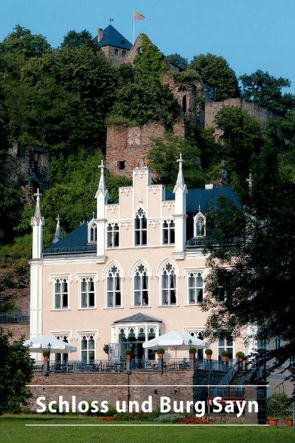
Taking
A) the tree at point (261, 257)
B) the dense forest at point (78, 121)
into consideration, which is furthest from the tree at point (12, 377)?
the dense forest at point (78, 121)

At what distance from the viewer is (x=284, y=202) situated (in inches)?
1373

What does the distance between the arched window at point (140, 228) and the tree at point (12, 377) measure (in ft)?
76.7

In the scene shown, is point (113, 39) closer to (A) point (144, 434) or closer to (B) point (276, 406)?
(B) point (276, 406)

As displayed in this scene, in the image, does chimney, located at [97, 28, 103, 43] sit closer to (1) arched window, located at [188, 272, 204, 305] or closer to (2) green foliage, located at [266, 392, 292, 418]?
(1) arched window, located at [188, 272, 204, 305]

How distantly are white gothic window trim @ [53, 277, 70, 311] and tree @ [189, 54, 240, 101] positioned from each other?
216ft

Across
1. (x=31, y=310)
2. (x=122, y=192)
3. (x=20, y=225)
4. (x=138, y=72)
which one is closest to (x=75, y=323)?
(x=31, y=310)

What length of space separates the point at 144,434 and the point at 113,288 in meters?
29.4

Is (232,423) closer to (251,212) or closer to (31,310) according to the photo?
(251,212)

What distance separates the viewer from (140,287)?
213 feet

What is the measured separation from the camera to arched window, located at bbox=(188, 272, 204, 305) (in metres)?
63.3

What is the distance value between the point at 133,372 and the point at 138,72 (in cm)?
5872

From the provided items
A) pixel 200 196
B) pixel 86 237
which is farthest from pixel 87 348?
pixel 200 196

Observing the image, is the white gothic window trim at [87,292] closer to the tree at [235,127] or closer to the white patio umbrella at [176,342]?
the white patio umbrella at [176,342]

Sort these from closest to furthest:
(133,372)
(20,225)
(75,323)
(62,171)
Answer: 1. (133,372)
2. (75,323)
3. (20,225)
4. (62,171)
